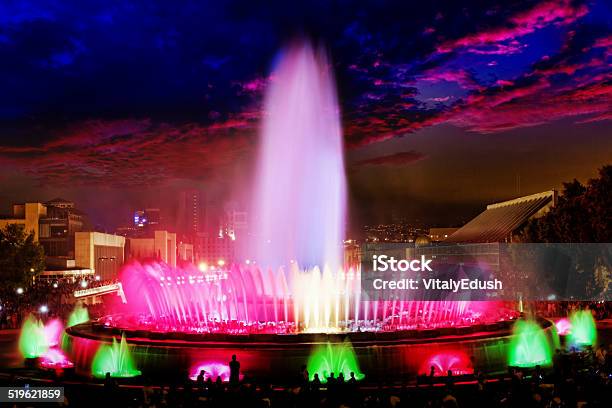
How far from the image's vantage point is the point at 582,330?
92.2ft

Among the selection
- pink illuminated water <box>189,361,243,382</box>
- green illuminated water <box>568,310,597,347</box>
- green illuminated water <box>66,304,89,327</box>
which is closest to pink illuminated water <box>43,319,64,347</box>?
green illuminated water <box>66,304,89,327</box>

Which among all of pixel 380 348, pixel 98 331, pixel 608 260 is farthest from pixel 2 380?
pixel 608 260

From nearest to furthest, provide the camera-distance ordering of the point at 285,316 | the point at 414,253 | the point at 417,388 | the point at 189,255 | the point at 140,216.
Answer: the point at 417,388 < the point at 285,316 < the point at 414,253 < the point at 189,255 < the point at 140,216

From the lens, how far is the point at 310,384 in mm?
13781

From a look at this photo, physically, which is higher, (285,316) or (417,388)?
(285,316)

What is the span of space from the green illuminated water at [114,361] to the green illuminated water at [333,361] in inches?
200

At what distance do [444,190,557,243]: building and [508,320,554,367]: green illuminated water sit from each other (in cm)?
4441

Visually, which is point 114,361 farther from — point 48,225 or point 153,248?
point 153,248

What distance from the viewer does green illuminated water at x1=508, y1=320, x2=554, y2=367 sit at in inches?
754

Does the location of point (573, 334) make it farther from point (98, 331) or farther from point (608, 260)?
point (98, 331)

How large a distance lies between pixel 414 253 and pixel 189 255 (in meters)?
82.8

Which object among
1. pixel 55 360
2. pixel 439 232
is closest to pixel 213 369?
pixel 55 360

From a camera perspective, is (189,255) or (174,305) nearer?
(174,305)

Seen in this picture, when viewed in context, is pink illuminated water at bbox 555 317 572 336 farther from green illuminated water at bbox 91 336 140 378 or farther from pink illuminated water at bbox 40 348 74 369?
pink illuminated water at bbox 40 348 74 369
